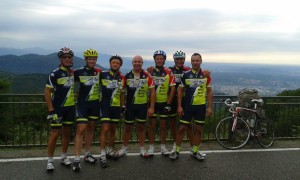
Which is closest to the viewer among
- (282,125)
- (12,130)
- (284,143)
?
(12,130)

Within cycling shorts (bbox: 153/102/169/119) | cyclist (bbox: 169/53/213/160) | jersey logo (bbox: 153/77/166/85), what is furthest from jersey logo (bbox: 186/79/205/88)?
cycling shorts (bbox: 153/102/169/119)

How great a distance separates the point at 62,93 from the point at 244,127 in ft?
14.2

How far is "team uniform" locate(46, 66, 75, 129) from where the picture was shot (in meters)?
5.57

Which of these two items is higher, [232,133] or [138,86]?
[138,86]

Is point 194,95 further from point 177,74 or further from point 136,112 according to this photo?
point 136,112

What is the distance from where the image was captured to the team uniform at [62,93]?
557 centimetres

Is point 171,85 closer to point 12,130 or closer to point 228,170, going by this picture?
point 228,170

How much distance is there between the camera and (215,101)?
7910 mm

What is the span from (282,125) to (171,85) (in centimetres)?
381

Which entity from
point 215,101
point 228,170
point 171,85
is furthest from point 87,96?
point 215,101

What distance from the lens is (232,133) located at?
297 inches

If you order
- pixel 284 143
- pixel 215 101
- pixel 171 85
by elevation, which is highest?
pixel 171 85

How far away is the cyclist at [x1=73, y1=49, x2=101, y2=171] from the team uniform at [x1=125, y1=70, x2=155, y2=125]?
0.67m

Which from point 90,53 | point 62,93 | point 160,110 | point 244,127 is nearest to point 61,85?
point 62,93
